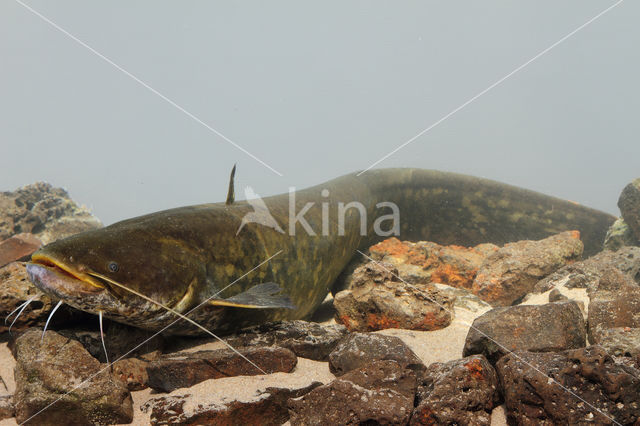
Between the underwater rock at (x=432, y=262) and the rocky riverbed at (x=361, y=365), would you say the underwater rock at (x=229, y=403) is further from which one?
the underwater rock at (x=432, y=262)

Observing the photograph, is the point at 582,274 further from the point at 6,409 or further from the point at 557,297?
the point at 6,409

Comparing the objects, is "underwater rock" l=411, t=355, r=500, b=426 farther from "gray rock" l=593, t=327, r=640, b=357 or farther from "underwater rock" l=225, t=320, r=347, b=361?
"underwater rock" l=225, t=320, r=347, b=361

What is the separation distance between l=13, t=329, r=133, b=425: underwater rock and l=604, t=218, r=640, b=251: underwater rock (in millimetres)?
5726

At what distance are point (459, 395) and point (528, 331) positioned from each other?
680 millimetres

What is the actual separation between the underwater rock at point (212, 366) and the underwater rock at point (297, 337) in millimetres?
199

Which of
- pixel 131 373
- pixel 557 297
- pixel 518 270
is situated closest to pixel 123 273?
pixel 131 373

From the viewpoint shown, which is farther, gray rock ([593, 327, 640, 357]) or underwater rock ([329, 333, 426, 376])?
underwater rock ([329, 333, 426, 376])

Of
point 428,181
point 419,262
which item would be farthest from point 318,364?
point 428,181

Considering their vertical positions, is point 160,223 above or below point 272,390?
above

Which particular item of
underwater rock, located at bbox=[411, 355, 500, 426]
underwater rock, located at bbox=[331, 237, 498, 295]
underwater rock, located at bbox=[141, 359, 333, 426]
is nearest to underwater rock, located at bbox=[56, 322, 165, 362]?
underwater rock, located at bbox=[141, 359, 333, 426]

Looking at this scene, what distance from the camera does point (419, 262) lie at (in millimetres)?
4082

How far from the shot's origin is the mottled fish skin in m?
1.90

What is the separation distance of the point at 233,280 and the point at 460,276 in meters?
2.71

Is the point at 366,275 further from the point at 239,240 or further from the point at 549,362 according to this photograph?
the point at 549,362
